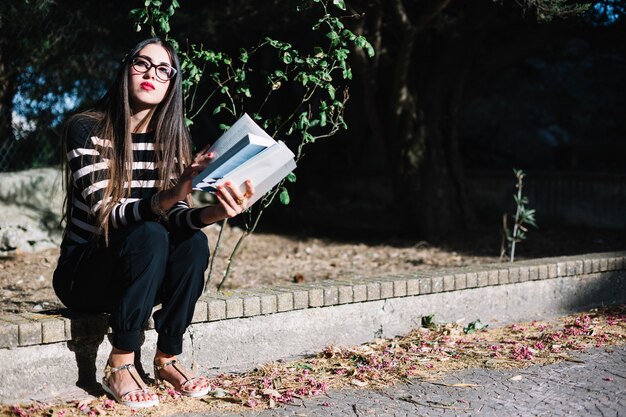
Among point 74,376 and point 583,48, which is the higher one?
point 583,48

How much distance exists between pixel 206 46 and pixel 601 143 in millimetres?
6341

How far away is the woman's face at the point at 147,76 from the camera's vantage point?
131 inches

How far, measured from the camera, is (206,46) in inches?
323

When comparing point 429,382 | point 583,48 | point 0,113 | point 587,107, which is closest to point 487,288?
point 429,382

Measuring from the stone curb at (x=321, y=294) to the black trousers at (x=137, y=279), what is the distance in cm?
14

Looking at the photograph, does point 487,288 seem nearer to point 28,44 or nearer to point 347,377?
point 347,377

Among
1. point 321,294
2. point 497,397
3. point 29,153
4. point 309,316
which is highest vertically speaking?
point 29,153

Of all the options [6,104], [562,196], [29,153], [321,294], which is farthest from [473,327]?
[562,196]

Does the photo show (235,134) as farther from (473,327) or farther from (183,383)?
(473,327)

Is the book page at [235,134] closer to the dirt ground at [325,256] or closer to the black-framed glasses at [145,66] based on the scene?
the black-framed glasses at [145,66]

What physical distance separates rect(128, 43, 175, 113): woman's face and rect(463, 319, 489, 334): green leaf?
224 centimetres

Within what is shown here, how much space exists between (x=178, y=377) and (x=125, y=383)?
246 millimetres

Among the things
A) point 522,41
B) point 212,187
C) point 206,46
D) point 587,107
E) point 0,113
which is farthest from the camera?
point 587,107

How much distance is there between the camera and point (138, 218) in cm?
312
